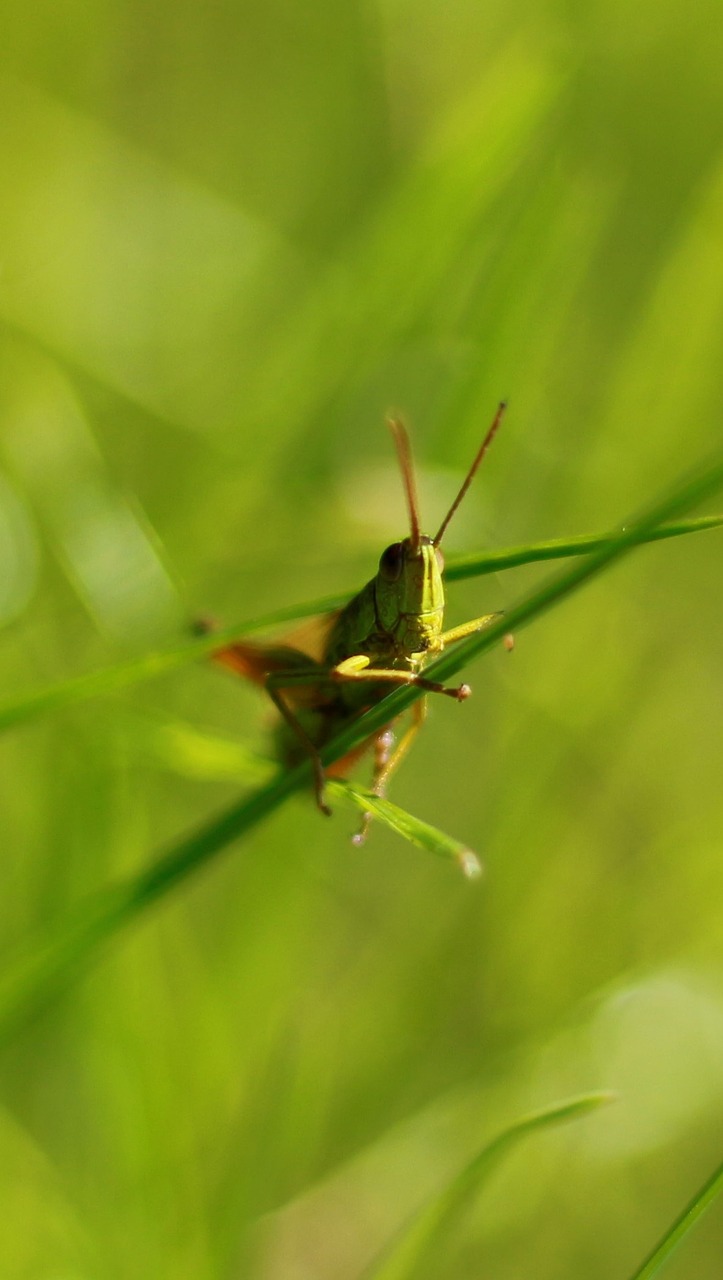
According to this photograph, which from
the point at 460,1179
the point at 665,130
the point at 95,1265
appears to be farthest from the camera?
the point at 665,130

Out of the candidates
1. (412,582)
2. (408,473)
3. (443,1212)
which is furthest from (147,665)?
(443,1212)

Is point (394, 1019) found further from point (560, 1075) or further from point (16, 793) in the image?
point (16, 793)

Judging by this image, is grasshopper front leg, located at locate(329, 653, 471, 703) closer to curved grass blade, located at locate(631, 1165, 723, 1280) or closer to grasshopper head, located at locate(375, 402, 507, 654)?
grasshopper head, located at locate(375, 402, 507, 654)

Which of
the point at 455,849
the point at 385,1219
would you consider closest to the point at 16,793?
the point at 385,1219

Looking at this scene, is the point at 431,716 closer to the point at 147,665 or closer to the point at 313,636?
the point at 313,636

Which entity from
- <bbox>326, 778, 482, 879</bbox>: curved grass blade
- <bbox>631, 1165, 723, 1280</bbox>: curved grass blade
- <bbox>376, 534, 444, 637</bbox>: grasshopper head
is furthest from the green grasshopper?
<bbox>631, 1165, 723, 1280</bbox>: curved grass blade

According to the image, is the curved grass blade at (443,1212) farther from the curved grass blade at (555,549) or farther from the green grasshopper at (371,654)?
the curved grass blade at (555,549)

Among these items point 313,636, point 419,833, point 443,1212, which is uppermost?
point 313,636
